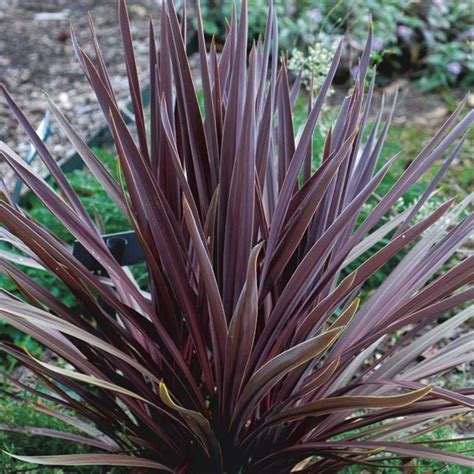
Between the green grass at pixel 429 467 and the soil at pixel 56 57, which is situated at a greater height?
the green grass at pixel 429 467

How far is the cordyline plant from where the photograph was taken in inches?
61.7

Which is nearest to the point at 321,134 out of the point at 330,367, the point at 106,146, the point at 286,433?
the point at 106,146

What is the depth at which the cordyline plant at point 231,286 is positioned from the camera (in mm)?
1567

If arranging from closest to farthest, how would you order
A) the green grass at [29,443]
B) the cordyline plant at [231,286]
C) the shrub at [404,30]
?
the cordyline plant at [231,286] → the green grass at [29,443] → the shrub at [404,30]

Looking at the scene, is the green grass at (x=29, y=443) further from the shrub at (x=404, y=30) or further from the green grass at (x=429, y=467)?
the shrub at (x=404, y=30)

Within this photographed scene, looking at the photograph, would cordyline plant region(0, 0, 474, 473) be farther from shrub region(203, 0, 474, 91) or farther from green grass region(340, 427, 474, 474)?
shrub region(203, 0, 474, 91)

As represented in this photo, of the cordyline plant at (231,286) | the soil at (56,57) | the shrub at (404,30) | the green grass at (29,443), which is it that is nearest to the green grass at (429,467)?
the cordyline plant at (231,286)

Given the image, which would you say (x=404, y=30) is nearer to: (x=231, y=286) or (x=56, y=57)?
(x=56, y=57)

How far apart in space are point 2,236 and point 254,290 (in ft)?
2.07

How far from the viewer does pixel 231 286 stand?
167cm

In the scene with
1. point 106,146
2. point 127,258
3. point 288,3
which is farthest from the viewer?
point 288,3

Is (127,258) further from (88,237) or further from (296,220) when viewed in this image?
(296,220)

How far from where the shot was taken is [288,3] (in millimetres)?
5270

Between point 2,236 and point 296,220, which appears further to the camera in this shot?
point 2,236
